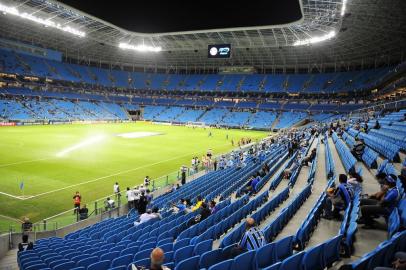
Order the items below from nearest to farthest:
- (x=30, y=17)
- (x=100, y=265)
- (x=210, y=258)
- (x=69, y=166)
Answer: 1. (x=210, y=258)
2. (x=100, y=265)
3. (x=69, y=166)
4. (x=30, y=17)

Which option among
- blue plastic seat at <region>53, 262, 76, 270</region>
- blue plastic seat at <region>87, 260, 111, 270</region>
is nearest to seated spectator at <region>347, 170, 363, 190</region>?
blue plastic seat at <region>87, 260, 111, 270</region>

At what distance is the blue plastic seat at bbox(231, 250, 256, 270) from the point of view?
16.9ft

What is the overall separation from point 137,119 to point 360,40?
5736 centimetres

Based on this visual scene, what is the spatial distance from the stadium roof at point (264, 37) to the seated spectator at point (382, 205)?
36.0 meters

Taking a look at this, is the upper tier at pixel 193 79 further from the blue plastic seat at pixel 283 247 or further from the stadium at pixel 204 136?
the blue plastic seat at pixel 283 247

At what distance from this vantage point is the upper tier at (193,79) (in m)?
73.2

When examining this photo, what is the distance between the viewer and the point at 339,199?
8891 millimetres

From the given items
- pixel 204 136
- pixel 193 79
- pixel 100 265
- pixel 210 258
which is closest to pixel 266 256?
pixel 210 258

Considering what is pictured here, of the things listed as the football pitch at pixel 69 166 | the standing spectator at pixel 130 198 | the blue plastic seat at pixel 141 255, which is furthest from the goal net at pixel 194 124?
the blue plastic seat at pixel 141 255

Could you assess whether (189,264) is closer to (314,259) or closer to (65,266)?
(314,259)

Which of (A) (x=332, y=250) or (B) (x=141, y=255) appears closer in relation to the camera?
(A) (x=332, y=250)

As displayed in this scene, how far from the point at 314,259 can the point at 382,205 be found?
3289mm

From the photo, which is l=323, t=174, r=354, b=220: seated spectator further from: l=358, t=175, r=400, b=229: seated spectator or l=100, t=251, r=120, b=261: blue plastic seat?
l=100, t=251, r=120, b=261: blue plastic seat

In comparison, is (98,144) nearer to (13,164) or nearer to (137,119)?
(13,164)
